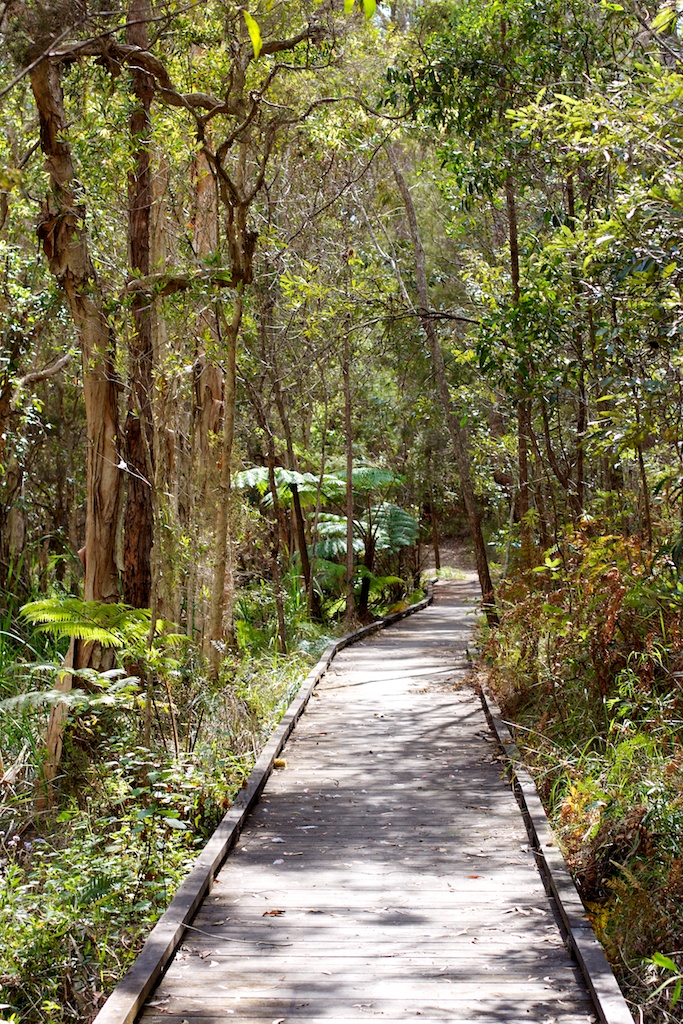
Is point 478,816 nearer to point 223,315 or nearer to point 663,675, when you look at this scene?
point 663,675

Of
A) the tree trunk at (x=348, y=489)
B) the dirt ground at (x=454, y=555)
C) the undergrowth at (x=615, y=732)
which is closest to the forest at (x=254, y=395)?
the undergrowth at (x=615, y=732)

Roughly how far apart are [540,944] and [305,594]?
14.8 m

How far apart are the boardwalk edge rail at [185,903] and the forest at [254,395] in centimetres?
25

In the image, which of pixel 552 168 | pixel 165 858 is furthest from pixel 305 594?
pixel 165 858

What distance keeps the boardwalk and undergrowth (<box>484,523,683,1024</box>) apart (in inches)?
14.7

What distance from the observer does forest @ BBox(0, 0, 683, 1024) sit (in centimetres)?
621

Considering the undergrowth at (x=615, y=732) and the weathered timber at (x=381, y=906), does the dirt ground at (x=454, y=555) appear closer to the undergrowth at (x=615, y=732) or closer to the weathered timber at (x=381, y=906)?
the undergrowth at (x=615, y=732)

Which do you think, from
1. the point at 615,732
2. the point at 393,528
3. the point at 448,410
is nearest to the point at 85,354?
the point at 615,732

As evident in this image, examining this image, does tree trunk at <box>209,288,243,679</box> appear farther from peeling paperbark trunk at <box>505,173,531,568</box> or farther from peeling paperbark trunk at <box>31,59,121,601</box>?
peeling paperbark trunk at <box>505,173,531,568</box>

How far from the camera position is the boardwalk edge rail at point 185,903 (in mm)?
4297

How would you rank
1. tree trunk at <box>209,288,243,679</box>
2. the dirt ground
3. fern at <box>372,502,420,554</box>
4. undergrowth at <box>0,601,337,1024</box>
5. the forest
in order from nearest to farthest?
undergrowth at <box>0,601,337,1024</box>
the forest
tree trunk at <box>209,288,243,679</box>
fern at <box>372,502,420,554</box>
the dirt ground

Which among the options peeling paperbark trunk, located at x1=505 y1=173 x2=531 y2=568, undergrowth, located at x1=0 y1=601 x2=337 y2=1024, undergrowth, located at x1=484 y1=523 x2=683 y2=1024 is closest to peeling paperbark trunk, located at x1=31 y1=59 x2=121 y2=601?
undergrowth, located at x1=0 y1=601 x2=337 y2=1024

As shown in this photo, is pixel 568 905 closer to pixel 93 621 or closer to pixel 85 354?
pixel 93 621

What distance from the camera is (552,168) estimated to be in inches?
457
